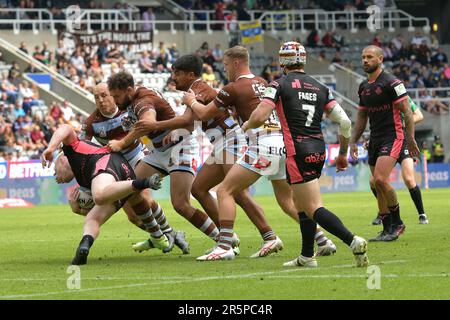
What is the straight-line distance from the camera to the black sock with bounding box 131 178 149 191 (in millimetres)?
12219

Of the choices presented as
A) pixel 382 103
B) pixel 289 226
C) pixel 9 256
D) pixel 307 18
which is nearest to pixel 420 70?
pixel 307 18

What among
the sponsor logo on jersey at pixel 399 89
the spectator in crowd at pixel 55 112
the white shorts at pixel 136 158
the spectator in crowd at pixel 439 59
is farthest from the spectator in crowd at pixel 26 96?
the sponsor logo on jersey at pixel 399 89

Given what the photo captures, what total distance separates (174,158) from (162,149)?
7.6 inches

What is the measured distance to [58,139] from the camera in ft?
41.4

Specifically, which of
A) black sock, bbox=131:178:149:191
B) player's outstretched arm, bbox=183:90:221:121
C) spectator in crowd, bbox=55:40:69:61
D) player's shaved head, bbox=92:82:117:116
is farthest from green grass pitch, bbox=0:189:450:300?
spectator in crowd, bbox=55:40:69:61

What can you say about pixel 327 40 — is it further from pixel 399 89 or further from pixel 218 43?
pixel 399 89

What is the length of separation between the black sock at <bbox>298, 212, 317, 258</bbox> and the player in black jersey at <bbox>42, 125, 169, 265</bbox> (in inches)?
66.0

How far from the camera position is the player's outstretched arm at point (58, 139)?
40.7ft

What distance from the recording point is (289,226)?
62.1ft

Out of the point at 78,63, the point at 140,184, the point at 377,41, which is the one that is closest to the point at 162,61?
the point at 78,63

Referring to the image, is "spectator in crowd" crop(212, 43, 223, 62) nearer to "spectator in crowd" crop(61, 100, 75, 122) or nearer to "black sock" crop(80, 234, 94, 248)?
"spectator in crowd" crop(61, 100, 75, 122)

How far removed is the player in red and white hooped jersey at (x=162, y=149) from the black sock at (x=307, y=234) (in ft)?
7.90

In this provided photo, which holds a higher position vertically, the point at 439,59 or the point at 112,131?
the point at 112,131
